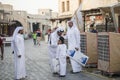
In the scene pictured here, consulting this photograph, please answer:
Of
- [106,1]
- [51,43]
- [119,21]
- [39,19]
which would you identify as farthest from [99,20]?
[39,19]

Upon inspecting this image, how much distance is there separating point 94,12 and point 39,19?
58260 mm

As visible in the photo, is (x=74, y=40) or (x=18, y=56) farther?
(x=74, y=40)

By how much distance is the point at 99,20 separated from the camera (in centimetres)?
3123

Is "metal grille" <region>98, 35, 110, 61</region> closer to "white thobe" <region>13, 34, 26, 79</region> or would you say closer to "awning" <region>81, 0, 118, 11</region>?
"white thobe" <region>13, 34, 26, 79</region>

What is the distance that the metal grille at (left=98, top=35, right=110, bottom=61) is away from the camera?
11.7m

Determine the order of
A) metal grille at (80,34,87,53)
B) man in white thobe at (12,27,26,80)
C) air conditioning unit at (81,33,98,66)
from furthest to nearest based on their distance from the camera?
metal grille at (80,34,87,53) < air conditioning unit at (81,33,98,66) < man in white thobe at (12,27,26,80)

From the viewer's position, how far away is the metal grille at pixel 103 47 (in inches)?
459

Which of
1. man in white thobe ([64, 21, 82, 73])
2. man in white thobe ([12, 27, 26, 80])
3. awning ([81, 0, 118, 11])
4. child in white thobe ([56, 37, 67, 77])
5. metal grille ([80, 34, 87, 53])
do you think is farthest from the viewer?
awning ([81, 0, 118, 11])

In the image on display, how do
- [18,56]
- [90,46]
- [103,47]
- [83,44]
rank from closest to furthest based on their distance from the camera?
1. [18,56]
2. [103,47]
3. [90,46]
4. [83,44]

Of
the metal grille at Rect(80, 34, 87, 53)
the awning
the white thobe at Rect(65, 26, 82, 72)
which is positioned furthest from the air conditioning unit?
the awning

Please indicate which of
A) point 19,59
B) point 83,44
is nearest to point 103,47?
point 83,44

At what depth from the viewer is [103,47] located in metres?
12.0

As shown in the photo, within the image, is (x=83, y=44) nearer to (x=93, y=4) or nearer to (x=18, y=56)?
(x=18, y=56)

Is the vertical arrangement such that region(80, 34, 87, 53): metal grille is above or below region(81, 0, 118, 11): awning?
below
